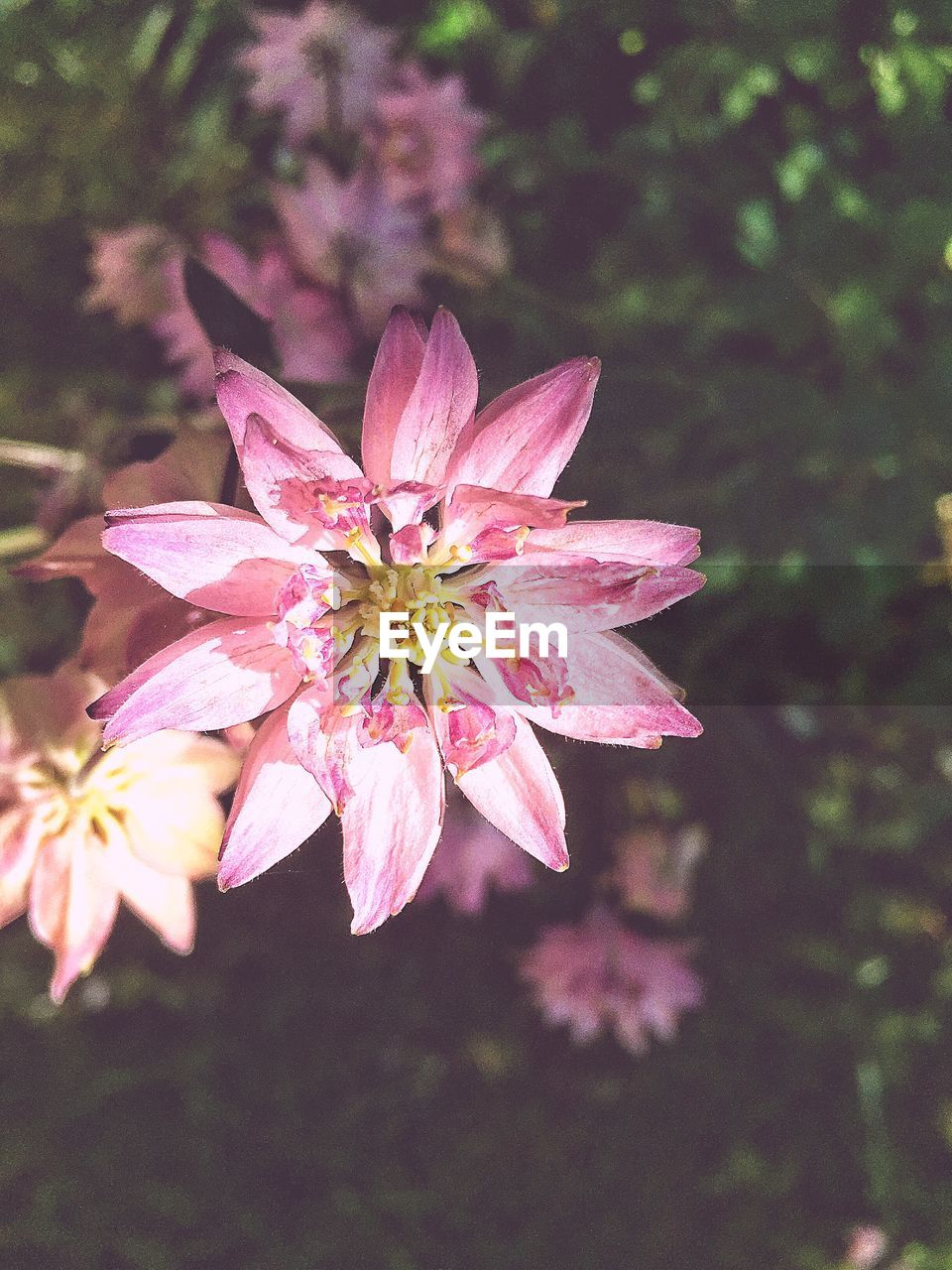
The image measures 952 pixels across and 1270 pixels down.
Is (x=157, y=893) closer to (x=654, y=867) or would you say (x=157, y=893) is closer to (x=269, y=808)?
(x=269, y=808)

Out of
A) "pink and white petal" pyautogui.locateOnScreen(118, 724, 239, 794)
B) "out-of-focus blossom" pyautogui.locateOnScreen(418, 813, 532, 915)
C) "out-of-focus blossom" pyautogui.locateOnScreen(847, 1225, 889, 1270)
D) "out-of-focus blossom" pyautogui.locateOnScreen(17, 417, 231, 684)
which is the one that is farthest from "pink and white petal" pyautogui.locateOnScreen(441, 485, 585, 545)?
"out-of-focus blossom" pyautogui.locateOnScreen(847, 1225, 889, 1270)

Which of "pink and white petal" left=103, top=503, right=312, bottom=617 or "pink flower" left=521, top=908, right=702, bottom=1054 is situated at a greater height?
"pink and white petal" left=103, top=503, right=312, bottom=617

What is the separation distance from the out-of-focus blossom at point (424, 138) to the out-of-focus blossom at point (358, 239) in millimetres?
64

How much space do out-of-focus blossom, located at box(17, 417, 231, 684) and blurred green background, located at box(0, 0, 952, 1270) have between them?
0.51 m

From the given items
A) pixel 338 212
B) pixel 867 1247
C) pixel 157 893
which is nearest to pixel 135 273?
pixel 338 212

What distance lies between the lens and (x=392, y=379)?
2.36ft

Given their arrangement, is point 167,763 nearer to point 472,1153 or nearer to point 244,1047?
point 244,1047

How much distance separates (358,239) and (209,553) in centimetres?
80

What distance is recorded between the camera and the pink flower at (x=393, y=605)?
0.70 meters

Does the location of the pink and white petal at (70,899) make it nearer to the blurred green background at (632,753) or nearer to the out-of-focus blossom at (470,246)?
the blurred green background at (632,753)

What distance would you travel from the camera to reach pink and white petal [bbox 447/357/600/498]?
0.72 meters

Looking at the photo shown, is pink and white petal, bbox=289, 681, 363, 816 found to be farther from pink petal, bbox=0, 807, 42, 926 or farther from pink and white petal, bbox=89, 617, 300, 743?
pink petal, bbox=0, 807, 42, 926

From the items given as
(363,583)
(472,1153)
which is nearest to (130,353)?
(363,583)

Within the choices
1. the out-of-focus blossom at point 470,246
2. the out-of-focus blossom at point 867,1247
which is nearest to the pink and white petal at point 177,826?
the out-of-focus blossom at point 470,246
